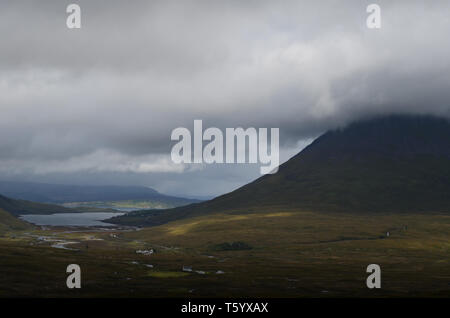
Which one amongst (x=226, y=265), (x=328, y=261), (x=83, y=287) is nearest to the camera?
(x=83, y=287)

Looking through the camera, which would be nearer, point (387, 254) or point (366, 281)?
point (366, 281)

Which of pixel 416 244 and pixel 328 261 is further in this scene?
pixel 416 244
